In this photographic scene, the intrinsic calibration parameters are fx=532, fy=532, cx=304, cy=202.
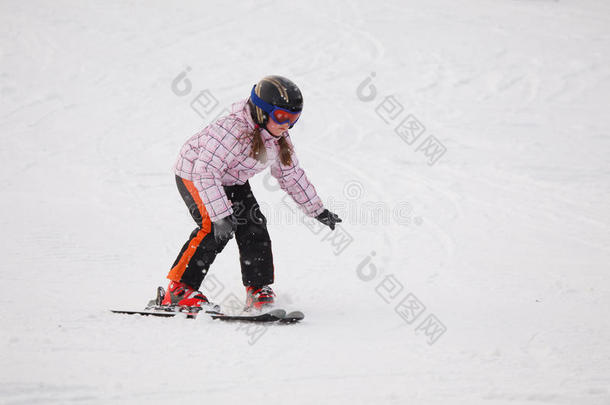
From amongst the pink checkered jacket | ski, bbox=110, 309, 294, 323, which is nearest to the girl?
the pink checkered jacket

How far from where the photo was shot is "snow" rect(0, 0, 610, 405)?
101 inches

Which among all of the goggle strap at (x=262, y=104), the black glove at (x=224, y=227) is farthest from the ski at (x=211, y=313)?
the goggle strap at (x=262, y=104)

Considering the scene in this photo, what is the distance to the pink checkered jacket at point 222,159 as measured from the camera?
315cm

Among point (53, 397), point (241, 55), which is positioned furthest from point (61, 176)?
point (241, 55)

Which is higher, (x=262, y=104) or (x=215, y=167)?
(x=262, y=104)

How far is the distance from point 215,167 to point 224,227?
364 millimetres

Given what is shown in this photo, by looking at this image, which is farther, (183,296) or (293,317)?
(183,296)

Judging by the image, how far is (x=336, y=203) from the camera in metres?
6.23

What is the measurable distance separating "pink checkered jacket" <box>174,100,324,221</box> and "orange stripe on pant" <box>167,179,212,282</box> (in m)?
0.09

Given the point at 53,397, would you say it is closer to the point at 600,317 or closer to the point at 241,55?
the point at 600,317

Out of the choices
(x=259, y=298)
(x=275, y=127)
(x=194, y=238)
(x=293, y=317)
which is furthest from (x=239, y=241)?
(x=275, y=127)

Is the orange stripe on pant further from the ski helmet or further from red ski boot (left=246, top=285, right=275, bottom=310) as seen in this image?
the ski helmet

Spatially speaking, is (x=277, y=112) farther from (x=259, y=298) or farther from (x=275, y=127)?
(x=259, y=298)

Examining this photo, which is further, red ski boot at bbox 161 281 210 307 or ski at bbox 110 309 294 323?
red ski boot at bbox 161 281 210 307
